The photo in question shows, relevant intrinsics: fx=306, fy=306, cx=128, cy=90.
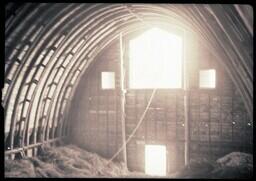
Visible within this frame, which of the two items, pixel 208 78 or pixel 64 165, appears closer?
pixel 64 165

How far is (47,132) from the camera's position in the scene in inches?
451

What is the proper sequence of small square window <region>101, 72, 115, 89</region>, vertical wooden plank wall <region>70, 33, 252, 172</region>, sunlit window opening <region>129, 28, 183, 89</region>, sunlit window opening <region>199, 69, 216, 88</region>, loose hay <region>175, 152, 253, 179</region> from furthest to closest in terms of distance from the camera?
small square window <region>101, 72, 115, 89</region> < sunlit window opening <region>129, 28, 183, 89</region> < sunlit window opening <region>199, 69, 216, 88</region> < vertical wooden plank wall <region>70, 33, 252, 172</region> < loose hay <region>175, 152, 253, 179</region>

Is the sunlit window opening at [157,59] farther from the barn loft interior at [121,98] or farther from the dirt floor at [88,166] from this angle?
the dirt floor at [88,166]

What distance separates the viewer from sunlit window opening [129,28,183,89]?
41.1 feet

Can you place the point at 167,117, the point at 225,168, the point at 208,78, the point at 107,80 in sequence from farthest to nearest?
the point at 107,80 < the point at 167,117 < the point at 208,78 < the point at 225,168

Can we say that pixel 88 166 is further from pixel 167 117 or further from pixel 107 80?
pixel 107 80

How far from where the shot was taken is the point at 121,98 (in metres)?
13.0

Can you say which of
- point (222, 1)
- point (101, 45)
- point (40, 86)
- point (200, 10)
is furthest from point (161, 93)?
point (222, 1)

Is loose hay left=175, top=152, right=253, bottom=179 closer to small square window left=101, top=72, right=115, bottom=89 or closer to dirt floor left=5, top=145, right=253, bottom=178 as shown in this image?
dirt floor left=5, top=145, right=253, bottom=178

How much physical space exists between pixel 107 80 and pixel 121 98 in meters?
1.05

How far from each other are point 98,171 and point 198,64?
221 inches

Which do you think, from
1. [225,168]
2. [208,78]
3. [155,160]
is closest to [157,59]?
[208,78]

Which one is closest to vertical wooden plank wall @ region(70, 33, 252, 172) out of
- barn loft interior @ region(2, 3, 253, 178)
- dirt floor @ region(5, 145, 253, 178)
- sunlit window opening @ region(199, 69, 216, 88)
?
barn loft interior @ region(2, 3, 253, 178)

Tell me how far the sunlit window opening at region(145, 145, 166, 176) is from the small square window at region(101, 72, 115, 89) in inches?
119
